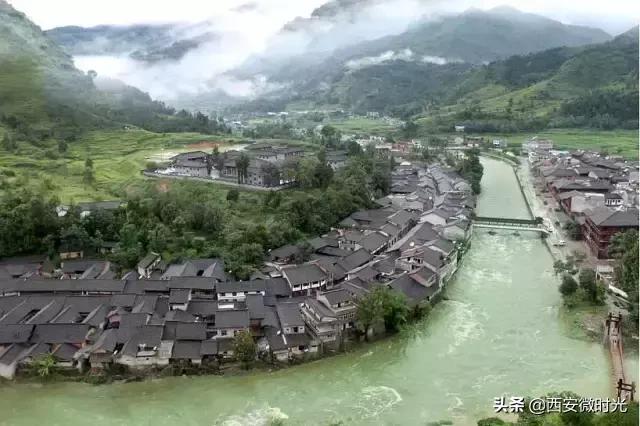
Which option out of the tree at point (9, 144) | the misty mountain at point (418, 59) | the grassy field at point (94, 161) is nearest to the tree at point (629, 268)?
the grassy field at point (94, 161)

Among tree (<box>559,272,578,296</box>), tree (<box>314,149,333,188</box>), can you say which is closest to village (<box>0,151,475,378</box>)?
tree (<box>559,272,578,296</box>)

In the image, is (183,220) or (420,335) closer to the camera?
(420,335)

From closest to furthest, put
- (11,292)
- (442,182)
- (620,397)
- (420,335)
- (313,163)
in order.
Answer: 1. (620,397)
2. (420,335)
3. (11,292)
4. (313,163)
5. (442,182)

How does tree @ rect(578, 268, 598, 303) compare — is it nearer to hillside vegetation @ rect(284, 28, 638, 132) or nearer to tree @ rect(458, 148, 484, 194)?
tree @ rect(458, 148, 484, 194)

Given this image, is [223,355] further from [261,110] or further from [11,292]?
[261,110]

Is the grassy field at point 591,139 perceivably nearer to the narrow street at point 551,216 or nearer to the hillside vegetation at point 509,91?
the hillside vegetation at point 509,91

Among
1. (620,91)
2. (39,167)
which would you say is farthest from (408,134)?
(39,167)

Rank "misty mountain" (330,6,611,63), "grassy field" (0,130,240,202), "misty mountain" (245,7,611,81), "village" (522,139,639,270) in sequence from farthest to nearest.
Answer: "misty mountain" (330,6,611,63)
"misty mountain" (245,7,611,81)
"grassy field" (0,130,240,202)
"village" (522,139,639,270)
